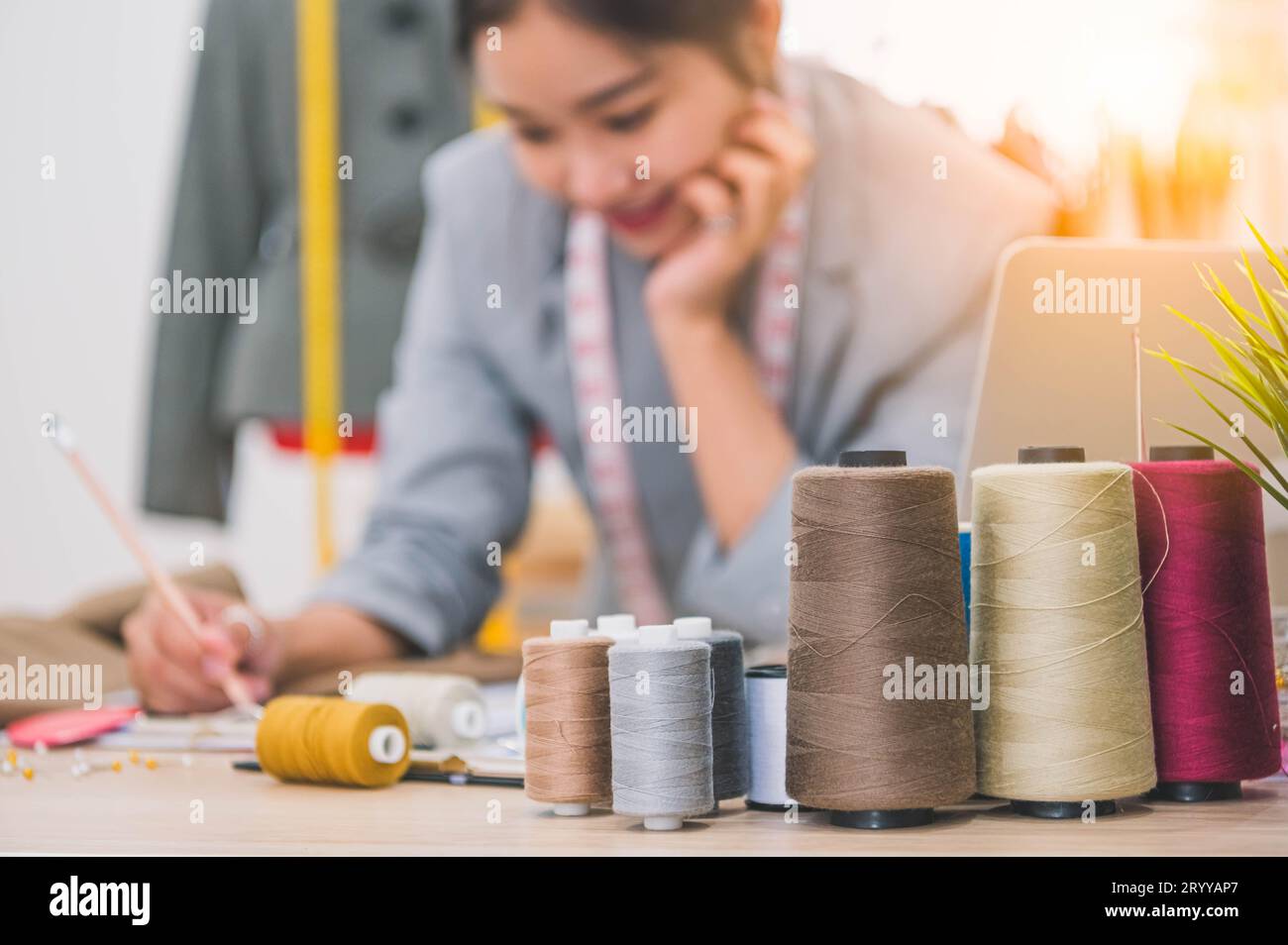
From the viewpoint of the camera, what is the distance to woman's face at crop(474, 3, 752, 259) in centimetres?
218

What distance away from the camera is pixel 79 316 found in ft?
8.09

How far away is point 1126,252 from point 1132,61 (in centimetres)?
149

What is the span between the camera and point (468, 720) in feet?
3.83

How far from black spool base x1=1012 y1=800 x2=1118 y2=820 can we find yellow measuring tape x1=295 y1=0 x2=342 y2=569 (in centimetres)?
178

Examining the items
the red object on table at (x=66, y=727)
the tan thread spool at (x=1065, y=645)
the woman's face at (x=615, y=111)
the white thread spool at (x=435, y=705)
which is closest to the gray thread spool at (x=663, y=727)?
the tan thread spool at (x=1065, y=645)

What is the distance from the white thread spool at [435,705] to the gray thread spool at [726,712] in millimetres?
317

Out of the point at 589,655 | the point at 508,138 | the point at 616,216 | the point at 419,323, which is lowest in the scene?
the point at 589,655

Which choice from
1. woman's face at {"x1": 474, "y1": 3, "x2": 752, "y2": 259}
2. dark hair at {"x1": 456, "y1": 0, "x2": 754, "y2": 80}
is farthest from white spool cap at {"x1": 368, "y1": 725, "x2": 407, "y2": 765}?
dark hair at {"x1": 456, "y1": 0, "x2": 754, "y2": 80}

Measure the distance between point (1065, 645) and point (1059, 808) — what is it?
0.35 ft

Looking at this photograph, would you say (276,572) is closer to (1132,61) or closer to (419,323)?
(419,323)

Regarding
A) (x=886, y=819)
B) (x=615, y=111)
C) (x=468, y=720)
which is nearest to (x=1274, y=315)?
(x=886, y=819)

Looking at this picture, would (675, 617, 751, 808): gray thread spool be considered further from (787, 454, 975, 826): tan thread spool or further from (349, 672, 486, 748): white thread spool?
(349, 672, 486, 748): white thread spool
